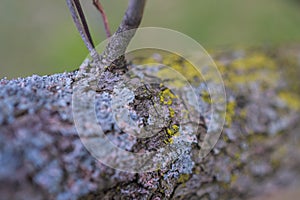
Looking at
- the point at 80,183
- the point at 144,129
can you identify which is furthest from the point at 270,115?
the point at 80,183

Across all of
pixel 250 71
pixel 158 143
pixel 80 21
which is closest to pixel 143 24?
pixel 250 71

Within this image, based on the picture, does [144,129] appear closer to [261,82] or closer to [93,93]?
[93,93]

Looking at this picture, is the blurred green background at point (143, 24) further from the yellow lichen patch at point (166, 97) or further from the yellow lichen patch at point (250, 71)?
the yellow lichen patch at point (166, 97)

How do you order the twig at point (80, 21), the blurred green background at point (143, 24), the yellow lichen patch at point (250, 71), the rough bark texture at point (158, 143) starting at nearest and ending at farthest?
the rough bark texture at point (158, 143)
the twig at point (80, 21)
the yellow lichen patch at point (250, 71)
the blurred green background at point (143, 24)

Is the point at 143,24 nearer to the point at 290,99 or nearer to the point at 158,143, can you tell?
the point at 290,99

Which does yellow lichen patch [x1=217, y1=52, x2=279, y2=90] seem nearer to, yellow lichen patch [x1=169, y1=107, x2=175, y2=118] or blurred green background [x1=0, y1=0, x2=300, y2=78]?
yellow lichen patch [x1=169, y1=107, x2=175, y2=118]

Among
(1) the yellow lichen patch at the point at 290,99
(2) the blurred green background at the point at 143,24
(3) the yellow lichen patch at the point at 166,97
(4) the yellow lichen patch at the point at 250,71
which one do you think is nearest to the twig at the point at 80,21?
(3) the yellow lichen patch at the point at 166,97

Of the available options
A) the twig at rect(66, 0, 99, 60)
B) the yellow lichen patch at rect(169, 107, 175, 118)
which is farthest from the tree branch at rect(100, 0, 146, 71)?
the yellow lichen patch at rect(169, 107, 175, 118)
